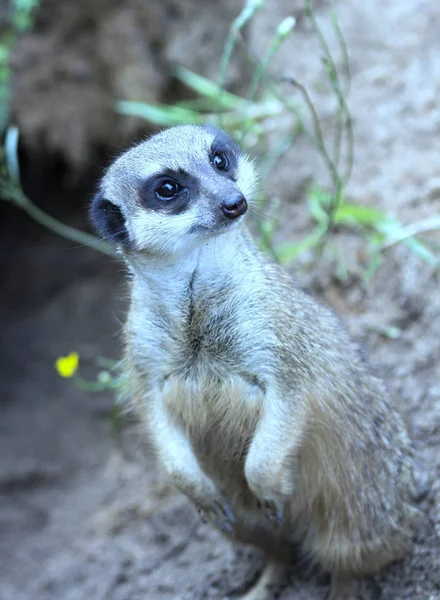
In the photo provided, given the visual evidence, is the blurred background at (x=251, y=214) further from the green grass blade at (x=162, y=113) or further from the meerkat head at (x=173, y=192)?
the meerkat head at (x=173, y=192)

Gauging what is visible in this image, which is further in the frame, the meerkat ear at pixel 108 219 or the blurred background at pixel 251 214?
the blurred background at pixel 251 214

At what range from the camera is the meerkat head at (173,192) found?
250cm

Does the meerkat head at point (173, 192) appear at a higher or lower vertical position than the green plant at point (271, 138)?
higher

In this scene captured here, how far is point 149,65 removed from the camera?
5797 mm

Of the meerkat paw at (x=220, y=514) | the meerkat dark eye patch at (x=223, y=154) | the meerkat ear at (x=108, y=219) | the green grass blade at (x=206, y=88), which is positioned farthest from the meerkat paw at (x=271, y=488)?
the green grass blade at (x=206, y=88)

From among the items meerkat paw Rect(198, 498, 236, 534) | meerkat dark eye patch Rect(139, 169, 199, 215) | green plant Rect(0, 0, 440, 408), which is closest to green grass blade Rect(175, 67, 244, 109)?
green plant Rect(0, 0, 440, 408)

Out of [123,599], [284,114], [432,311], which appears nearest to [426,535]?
[432,311]

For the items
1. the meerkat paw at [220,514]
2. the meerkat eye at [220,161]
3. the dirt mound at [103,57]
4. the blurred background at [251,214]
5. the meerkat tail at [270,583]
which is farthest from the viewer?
the dirt mound at [103,57]

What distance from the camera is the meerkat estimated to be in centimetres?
263

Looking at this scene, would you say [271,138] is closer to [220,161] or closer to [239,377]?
[220,161]

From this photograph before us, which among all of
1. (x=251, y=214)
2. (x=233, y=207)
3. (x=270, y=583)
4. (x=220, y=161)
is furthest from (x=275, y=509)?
(x=251, y=214)

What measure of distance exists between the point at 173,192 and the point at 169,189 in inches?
0.7

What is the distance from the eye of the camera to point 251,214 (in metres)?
3.76

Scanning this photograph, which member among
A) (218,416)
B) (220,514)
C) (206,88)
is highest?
(206,88)
